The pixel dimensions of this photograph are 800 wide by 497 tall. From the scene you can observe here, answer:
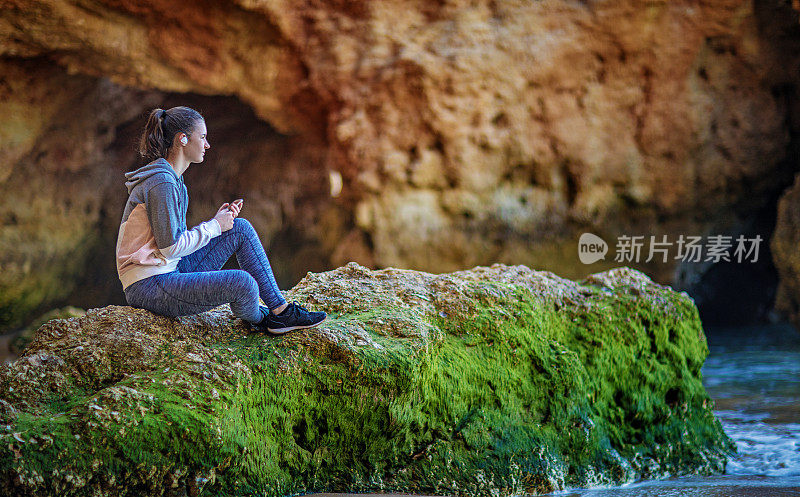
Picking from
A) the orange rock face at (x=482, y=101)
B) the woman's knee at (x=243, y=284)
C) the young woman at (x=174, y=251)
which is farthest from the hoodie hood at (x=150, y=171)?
the orange rock face at (x=482, y=101)

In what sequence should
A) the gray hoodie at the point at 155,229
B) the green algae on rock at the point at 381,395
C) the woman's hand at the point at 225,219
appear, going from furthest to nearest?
the woman's hand at the point at 225,219 < the gray hoodie at the point at 155,229 < the green algae on rock at the point at 381,395

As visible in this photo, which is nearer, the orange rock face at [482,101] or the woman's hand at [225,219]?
the woman's hand at [225,219]

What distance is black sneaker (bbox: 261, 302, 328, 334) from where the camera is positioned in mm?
2562

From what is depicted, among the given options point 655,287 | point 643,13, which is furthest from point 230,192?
point 655,287

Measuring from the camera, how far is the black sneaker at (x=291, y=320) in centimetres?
256

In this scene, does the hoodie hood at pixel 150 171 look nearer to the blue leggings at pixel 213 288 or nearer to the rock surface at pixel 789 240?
the blue leggings at pixel 213 288

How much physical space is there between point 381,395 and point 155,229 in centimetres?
94

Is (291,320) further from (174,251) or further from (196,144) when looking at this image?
(196,144)

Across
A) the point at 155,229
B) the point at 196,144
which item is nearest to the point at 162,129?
the point at 196,144

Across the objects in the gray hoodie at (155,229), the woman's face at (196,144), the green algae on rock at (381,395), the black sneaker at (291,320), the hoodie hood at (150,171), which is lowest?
the green algae on rock at (381,395)

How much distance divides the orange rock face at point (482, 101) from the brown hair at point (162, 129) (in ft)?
17.7

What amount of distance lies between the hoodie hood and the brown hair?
0.18 feet

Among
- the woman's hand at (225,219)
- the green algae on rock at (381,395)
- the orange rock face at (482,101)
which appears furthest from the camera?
the orange rock face at (482,101)

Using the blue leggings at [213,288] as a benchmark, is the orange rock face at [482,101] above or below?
above
